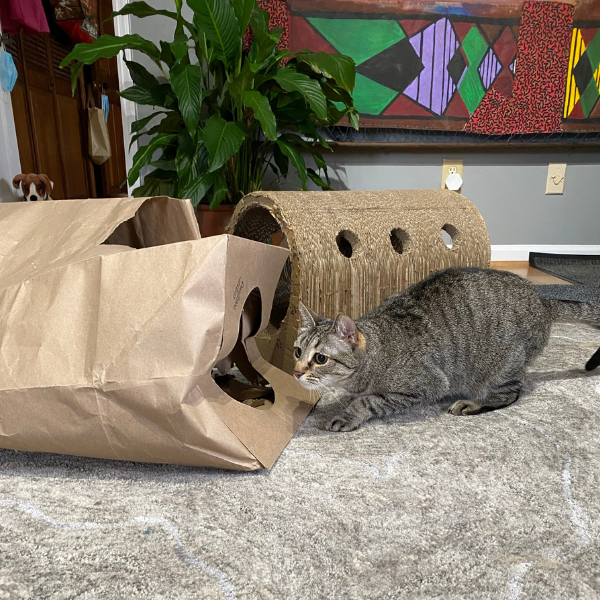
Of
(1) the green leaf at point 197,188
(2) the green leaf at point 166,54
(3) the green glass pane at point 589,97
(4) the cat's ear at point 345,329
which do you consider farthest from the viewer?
(3) the green glass pane at point 589,97

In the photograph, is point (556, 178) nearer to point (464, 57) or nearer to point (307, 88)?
point (464, 57)

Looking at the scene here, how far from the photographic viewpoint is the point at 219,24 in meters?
1.69

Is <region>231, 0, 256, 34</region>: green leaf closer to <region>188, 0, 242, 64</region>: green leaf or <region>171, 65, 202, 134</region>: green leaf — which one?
<region>188, 0, 242, 64</region>: green leaf

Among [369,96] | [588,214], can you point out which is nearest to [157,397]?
[369,96]

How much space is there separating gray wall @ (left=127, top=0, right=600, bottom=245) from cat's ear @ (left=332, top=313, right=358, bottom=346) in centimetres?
155

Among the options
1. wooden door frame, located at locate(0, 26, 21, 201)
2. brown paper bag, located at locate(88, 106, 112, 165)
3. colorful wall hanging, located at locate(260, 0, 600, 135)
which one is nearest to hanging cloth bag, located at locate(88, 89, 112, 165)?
brown paper bag, located at locate(88, 106, 112, 165)

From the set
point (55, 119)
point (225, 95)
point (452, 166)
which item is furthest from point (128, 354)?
point (55, 119)

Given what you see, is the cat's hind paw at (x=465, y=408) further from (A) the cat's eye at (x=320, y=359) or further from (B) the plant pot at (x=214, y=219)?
(B) the plant pot at (x=214, y=219)

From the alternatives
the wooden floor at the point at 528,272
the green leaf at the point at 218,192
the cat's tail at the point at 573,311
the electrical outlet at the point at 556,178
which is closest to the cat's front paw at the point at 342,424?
the cat's tail at the point at 573,311

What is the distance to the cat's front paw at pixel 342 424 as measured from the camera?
0.99 m

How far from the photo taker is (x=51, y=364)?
2.36 ft

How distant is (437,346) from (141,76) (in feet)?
5.39

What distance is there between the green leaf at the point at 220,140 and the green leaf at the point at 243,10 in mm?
362

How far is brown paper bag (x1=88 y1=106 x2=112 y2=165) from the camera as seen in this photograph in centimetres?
366
